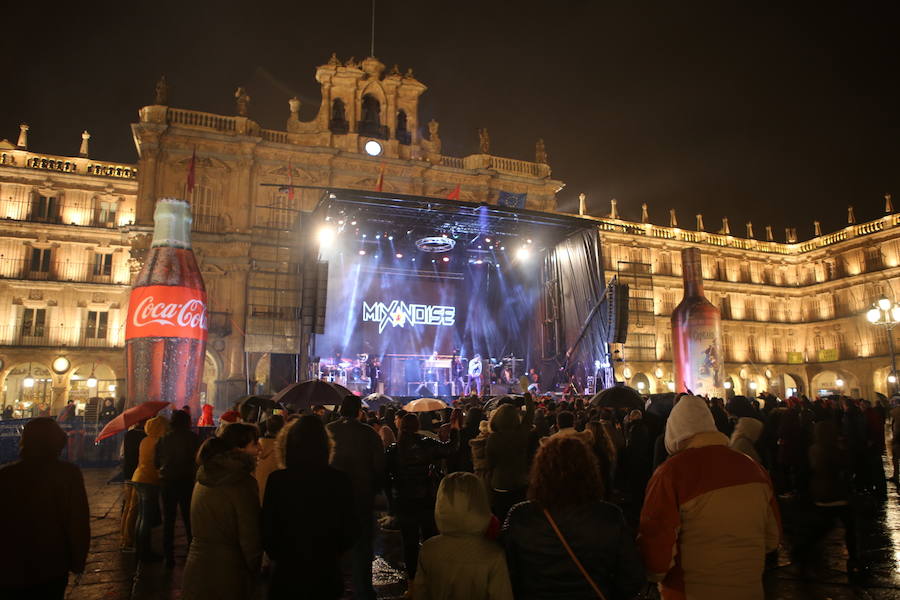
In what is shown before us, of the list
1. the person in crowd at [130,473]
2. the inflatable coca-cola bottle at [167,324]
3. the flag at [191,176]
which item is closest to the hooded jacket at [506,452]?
the person in crowd at [130,473]

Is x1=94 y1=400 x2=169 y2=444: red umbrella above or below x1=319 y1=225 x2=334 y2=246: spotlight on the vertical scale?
below

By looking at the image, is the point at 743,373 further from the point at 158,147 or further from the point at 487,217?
the point at 158,147

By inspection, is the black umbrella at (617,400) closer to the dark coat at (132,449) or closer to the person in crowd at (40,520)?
the dark coat at (132,449)

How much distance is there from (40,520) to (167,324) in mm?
9936

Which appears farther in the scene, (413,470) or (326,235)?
(326,235)

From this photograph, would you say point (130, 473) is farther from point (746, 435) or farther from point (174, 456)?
point (746, 435)

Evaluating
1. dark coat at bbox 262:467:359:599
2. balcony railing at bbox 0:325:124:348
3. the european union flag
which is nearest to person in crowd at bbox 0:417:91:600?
dark coat at bbox 262:467:359:599

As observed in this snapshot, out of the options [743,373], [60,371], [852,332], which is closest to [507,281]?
[60,371]

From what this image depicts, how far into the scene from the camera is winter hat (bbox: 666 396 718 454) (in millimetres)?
2691

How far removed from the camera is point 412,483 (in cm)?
513

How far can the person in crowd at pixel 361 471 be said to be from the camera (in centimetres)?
454

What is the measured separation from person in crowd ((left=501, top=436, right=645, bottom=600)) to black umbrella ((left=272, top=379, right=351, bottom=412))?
7953 millimetres

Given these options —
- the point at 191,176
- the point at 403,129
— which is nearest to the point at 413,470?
the point at 191,176

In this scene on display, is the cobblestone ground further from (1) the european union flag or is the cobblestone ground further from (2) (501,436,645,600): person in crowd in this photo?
(1) the european union flag
